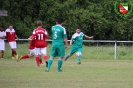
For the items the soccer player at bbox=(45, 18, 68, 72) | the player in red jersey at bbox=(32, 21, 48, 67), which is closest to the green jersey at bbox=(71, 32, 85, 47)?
the player in red jersey at bbox=(32, 21, 48, 67)

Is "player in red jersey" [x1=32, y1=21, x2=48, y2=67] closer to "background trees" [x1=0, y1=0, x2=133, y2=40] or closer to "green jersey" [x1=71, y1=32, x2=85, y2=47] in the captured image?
"green jersey" [x1=71, y1=32, x2=85, y2=47]

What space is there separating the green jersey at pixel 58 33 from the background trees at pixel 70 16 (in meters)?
32.4

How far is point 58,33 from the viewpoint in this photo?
21.0 metres

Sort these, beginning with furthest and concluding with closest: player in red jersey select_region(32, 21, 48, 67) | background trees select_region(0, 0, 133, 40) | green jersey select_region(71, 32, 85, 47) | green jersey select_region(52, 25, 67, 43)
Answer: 1. background trees select_region(0, 0, 133, 40)
2. green jersey select_region(71, 32, 85, 47)
3. player in red jersey select_region(32, 21, 48, 67)
4. green jersey select_region(52, 25, 67, 43)

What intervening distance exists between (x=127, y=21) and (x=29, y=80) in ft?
141

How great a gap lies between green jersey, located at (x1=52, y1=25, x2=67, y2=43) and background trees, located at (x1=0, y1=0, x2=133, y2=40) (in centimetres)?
3243

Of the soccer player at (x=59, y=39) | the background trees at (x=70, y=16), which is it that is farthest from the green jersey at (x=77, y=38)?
the background trees at (x=70, y=16)

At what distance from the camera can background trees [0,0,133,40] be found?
2145 inches

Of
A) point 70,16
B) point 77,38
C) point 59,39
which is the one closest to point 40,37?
point 59,39

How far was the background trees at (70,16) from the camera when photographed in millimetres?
54478

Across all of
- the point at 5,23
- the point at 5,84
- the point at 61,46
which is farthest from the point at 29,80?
the point at 5,23

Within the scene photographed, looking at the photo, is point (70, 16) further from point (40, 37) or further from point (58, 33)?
point (58, 33)

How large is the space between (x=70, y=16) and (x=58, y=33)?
115 feet

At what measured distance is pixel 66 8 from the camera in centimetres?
5588
